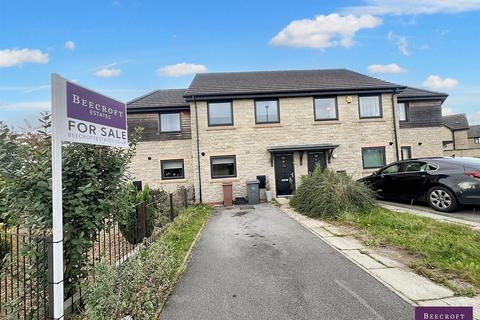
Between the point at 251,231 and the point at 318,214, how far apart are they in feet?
8.39

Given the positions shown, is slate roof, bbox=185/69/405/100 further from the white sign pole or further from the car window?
the white sign pole

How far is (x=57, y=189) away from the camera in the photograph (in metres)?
2.61

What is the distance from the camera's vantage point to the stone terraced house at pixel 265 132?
1317 cm

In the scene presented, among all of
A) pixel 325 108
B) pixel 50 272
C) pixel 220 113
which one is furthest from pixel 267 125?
pixel 50 272

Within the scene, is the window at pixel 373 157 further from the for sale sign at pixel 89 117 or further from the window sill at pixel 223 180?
the for sale sign at pixel 89 117

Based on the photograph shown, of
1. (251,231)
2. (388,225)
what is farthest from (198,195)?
(388,225)

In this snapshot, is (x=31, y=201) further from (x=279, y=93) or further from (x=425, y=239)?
(x=279, y=93)

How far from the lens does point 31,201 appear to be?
9.68 feet

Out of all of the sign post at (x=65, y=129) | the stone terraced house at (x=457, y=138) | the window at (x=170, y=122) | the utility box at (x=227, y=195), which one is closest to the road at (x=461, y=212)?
the utility box at (x=227, y=195)

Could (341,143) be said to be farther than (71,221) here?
Yes

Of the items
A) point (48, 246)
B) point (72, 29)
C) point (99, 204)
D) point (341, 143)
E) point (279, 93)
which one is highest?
point (72, 29)

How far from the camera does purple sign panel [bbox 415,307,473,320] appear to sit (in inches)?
113

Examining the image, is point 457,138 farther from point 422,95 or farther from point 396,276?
point 396,276

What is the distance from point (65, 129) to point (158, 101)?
43.8 ft
